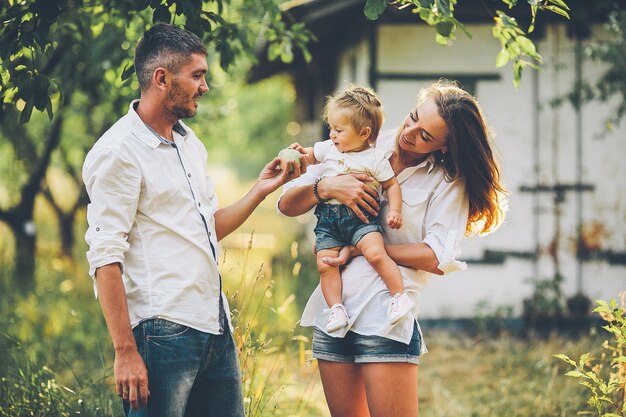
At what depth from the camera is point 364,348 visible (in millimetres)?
2781

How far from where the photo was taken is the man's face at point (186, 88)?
2654 millimetres

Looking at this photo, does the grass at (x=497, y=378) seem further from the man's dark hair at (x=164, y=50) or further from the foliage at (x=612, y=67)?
the man's dark hair at (x=164, y=50)

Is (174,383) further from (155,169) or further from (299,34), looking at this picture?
(299,34)

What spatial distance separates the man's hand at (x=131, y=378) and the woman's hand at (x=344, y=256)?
83cm

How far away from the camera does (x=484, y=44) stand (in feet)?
25.7

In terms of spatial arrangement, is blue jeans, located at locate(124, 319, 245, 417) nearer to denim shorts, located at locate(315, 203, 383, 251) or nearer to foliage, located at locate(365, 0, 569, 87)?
denim shorts, located at locate(315, 203, 383, 251)

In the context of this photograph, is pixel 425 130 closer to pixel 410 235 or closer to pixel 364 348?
pixel 410 235

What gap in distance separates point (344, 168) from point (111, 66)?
2.93 metres

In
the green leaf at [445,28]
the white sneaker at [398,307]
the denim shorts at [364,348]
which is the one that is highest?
the green leaf at [445,28]

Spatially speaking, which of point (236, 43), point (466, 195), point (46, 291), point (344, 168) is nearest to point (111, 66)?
point (236, 43)

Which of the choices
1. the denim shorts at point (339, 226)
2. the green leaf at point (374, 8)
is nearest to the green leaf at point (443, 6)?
the green leaf at point (374, 8)

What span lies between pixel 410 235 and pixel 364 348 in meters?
0.50

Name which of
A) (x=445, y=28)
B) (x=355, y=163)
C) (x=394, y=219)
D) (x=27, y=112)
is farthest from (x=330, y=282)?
(x=27, y=112)

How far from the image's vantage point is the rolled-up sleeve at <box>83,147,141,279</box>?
8.07ft
